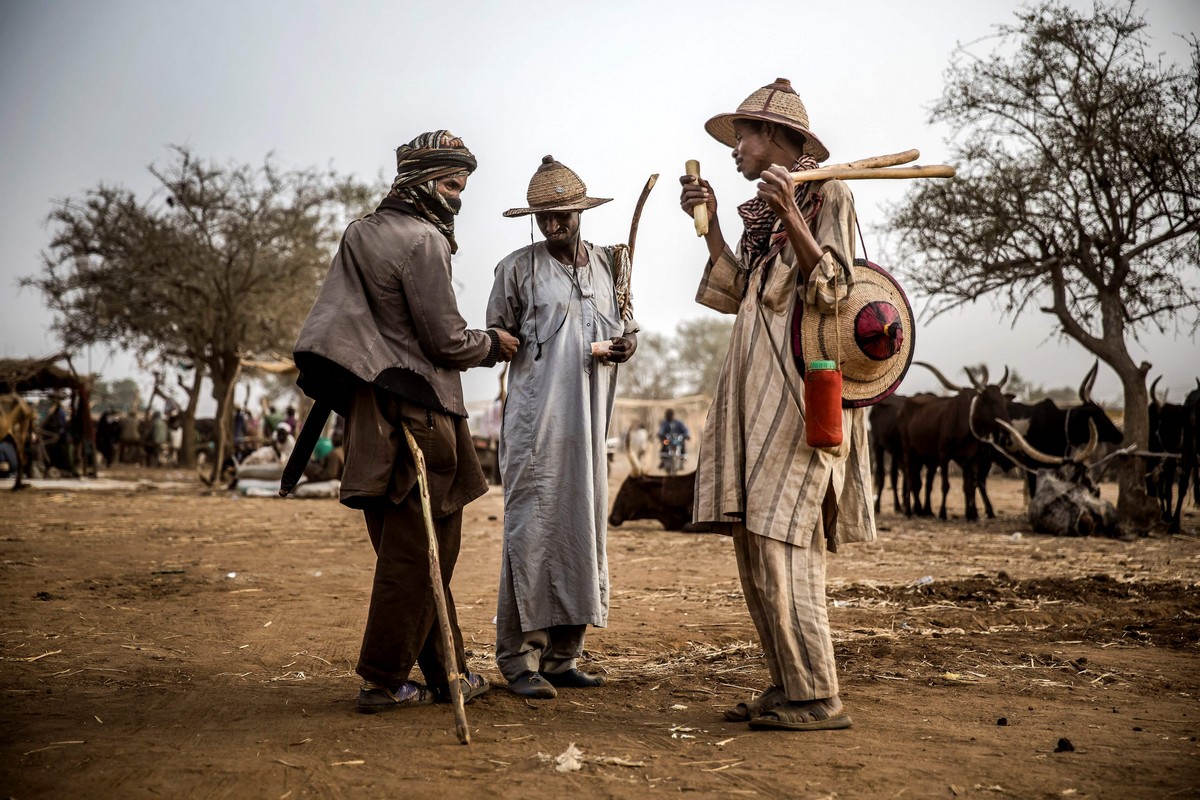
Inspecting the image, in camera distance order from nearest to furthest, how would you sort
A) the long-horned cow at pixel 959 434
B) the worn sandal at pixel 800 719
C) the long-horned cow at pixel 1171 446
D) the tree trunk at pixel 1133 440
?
the worn sandal at pixel 800 719 → the long-horned cow at pixel 1171 446 → the tree trunk at pixel 1133 440 → the long-horned cow at pixel 959 434

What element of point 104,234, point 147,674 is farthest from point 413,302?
point 104,234

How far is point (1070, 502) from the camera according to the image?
11336mm

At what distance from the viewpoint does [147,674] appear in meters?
4.24

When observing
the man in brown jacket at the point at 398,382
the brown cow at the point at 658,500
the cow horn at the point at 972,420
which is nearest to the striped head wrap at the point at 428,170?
the man in brown jacket at the point at 398,382

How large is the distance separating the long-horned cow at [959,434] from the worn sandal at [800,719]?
10.0 meters

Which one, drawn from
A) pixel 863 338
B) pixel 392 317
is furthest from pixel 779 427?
pixel 392 317

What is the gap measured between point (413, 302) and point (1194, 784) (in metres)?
2.81

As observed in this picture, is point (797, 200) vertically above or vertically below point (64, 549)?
above

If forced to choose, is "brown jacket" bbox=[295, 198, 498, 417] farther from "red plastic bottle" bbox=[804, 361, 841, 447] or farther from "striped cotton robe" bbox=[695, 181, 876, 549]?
"red plastic bottle" bbox=[804, 361, 841, 447]

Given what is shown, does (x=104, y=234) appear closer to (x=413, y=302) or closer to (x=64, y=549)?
(x=64, y=549)

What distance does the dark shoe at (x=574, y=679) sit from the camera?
4.07m

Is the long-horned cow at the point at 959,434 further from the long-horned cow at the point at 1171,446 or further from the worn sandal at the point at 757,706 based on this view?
the worn sandal at the point at 757,706

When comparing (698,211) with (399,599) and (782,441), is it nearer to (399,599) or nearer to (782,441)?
(782,441)

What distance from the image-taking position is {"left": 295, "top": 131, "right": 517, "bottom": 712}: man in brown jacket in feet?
11.5
